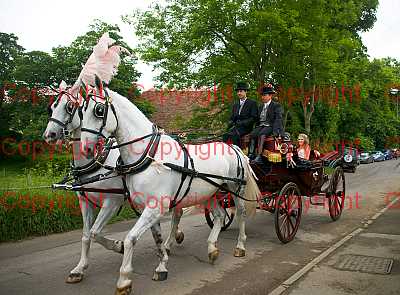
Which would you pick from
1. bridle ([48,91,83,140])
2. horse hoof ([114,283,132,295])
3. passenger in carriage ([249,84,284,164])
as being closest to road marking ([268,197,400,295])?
horse hoof ([114,283,132,295])

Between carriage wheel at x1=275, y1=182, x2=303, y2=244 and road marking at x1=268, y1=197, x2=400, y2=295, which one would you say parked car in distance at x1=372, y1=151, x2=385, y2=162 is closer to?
road marking at x1=268, y1=197, x2=400, y2=295

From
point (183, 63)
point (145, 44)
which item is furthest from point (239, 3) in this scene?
point (145, 44)

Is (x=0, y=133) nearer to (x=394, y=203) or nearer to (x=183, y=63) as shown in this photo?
(x=183, y=63)

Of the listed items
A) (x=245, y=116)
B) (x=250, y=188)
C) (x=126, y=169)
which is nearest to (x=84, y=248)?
(x=126, y=169)

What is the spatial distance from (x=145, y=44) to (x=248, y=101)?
13401mm

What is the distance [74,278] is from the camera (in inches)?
193

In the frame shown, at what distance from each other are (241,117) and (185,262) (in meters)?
2.87

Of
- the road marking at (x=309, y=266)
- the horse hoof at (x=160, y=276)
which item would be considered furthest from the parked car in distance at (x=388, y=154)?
the horse hoof at (x=160, y=276)

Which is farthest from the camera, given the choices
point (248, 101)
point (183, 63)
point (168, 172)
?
point (183, 63)

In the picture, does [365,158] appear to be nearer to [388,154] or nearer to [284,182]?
[388,154]

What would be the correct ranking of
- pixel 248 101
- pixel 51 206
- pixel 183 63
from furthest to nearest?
1. pixel 183 63
2. pixel 51 206
3. pixel 248 101

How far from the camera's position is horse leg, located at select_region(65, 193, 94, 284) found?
493 cm

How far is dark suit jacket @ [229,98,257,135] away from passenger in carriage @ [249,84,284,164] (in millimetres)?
162

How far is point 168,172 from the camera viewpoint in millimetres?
4750
